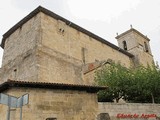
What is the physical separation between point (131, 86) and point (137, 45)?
60.7ft

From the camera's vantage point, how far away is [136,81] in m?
18.5

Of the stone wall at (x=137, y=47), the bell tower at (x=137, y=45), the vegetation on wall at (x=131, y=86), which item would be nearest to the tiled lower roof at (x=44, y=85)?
the vegetation on wall at (x=131, y=86)

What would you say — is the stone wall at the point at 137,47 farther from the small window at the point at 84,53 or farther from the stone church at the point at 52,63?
the small window at the point at 84,53

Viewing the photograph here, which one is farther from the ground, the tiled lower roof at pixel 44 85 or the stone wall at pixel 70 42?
the stone wall at pixel 70 42

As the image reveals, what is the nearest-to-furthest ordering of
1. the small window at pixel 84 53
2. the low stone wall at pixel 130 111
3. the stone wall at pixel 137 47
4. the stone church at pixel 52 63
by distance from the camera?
the stone church at pixel 52 63 < the low stone wall at pixel 130 111 < the small window at pixel 84 53 < the stone wall at pixel 137 47

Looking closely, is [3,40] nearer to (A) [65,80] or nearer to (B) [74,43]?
(B) [74,43]

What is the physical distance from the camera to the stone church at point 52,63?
12.3 meters

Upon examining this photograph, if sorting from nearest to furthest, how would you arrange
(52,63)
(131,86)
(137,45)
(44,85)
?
(44,85) → (131,86) → (52,63) → (137,45)

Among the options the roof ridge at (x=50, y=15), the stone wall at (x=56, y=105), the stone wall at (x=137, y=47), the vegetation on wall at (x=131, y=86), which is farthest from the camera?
the stone wall at (x=137, y=47)

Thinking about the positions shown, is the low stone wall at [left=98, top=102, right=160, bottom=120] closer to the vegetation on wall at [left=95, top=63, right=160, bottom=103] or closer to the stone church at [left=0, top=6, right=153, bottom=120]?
the stone church at [left=0, top=6, right=153, bottom=120]

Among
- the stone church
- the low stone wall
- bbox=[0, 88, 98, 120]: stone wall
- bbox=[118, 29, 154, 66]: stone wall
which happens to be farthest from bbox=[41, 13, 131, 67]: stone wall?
the low stone wall

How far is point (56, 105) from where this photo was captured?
1249 centimetres

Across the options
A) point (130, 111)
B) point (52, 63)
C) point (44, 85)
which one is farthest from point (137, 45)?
point (44, 85)

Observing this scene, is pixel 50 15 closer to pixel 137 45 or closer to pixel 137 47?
pixel 137 47
